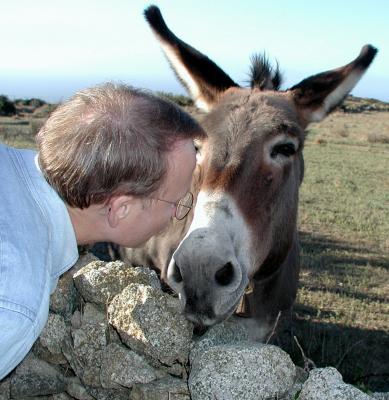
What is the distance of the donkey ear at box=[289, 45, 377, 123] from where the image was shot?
146 inches

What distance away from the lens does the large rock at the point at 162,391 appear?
2248 millimetres

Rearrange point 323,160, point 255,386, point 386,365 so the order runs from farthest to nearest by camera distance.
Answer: point 323,160 < point 386,365 < point 255,386

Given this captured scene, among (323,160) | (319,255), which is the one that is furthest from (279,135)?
(323,160)

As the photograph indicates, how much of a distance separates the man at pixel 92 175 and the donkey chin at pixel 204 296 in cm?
76

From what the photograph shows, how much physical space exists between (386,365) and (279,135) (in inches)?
126

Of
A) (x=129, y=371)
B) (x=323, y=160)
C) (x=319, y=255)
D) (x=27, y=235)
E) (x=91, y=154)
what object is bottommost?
(x=323, y=160)

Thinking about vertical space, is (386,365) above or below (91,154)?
below

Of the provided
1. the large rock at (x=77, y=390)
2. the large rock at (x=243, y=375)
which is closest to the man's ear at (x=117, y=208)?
the large rock at (x=243, y=375)

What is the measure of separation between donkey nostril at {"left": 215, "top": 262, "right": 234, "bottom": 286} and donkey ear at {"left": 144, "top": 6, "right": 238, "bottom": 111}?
1.66 meters

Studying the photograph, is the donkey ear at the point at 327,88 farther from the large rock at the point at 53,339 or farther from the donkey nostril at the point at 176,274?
the large rock at the point at 53,339

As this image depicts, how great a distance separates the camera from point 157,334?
238 centimetres

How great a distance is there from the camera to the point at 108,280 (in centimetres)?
271

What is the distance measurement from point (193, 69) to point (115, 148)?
245 centimetres

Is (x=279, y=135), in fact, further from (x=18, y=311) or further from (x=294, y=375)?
(x=18, y=311)
